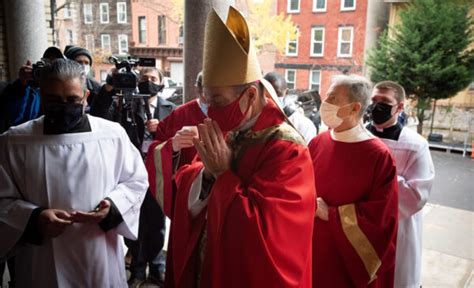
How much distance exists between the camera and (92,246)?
1.78 meters

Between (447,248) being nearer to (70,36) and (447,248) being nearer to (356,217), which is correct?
(356,217)

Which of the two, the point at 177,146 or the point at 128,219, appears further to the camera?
the point at 177,146

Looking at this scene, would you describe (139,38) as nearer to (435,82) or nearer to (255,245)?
(435,82)

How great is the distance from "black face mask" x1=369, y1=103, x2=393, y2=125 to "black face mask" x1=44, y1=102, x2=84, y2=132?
5.82 ft

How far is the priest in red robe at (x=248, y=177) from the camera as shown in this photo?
1.37 meters

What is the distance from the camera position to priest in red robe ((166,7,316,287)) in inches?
53.9

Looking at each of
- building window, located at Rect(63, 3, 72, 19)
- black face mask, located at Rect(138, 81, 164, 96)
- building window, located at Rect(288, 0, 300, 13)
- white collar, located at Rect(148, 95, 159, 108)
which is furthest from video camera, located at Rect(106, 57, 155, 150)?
building window, located at Rect(288, 0, 300, 13)

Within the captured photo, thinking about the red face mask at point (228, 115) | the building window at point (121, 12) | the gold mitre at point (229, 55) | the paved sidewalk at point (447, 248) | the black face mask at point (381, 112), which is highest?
the building window at point (121, 12)

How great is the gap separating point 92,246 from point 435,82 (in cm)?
505

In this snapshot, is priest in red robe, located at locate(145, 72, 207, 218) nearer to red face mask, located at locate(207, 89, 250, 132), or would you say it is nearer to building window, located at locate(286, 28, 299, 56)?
red face mask, located at locate(207, 89, 250, 132)

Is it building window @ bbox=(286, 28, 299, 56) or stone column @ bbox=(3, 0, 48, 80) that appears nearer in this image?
stone column @ bbox=(3, 0, 48, 80)

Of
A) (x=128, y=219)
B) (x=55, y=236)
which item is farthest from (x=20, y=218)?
(x=128, y=219)

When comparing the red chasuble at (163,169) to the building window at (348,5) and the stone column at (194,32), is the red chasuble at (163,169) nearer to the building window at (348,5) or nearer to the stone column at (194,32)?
the stone column at (194,32)

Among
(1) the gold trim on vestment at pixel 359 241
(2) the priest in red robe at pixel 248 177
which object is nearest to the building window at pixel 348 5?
(1) the gold trim on vestment at pixel 359 241
